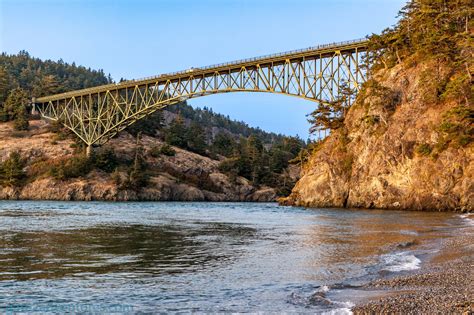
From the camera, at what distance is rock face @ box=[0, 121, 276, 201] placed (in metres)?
92.1

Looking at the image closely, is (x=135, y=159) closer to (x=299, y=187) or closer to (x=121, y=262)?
(x=299, y=187)

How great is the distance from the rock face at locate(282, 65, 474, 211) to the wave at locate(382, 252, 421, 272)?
1221 inches

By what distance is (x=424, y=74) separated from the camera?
55125 mm

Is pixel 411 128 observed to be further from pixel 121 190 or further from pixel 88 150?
pixel 88 150

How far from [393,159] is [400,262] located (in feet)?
133

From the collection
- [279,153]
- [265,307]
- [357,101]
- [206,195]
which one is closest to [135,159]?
[206,195]

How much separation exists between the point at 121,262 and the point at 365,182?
45779 mm

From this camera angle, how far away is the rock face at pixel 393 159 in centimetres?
4809

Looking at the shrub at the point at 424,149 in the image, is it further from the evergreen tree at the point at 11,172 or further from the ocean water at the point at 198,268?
the evergreen tree at the point at 11,172

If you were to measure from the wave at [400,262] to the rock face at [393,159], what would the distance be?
31.0m

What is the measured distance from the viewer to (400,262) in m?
16.4

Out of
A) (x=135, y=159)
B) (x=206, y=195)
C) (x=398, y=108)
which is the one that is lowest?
(x=206, y=195)

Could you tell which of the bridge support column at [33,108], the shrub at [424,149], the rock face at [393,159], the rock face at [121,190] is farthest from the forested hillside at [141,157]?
the shrub at [424,149]

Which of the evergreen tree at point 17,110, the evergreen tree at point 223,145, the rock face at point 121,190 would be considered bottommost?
the rock face at point 121,190
